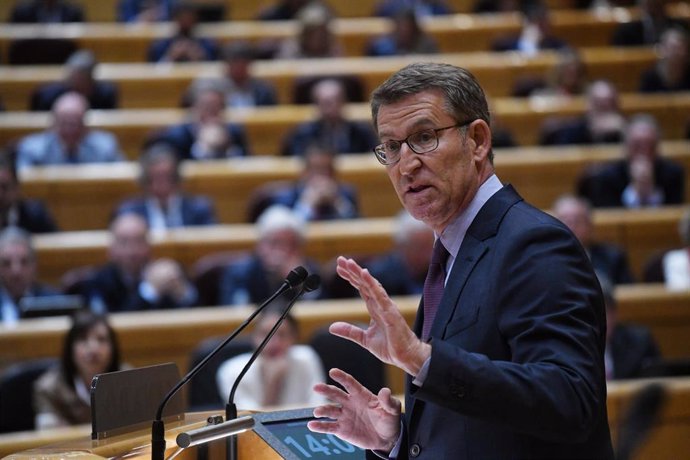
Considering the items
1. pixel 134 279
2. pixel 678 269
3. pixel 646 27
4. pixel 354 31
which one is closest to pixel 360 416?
pixel 134 279

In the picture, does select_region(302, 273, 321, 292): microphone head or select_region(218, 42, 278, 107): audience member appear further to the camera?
select_region(218, 42, 278, 107): audience member

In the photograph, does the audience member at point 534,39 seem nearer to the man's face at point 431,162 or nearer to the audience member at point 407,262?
the audience member at point 407,262

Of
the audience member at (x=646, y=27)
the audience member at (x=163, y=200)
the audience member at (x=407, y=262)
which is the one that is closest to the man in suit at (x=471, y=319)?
the audience member at (x=407, y=262)

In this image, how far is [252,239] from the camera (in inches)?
217

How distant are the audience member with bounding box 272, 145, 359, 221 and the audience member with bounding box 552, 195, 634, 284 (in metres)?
1.22

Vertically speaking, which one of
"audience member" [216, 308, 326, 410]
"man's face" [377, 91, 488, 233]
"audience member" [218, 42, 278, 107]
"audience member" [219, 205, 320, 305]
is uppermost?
"man's face" [377, 91, 488, 233]

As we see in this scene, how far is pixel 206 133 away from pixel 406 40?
1827 millimetres

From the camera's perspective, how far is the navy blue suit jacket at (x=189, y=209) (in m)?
5.79

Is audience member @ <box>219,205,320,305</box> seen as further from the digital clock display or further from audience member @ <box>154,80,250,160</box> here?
the digital clock display

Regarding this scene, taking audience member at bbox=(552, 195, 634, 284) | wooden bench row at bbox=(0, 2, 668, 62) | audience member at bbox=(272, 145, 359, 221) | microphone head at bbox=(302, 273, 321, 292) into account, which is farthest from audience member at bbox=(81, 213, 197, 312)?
microphone head at bbox=(302, 273, 321, 292)

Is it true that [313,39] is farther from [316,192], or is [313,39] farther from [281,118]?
[316,192]

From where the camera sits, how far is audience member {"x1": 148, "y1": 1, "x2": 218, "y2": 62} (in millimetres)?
7439

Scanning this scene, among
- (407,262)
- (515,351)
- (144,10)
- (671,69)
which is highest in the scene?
(144,10)

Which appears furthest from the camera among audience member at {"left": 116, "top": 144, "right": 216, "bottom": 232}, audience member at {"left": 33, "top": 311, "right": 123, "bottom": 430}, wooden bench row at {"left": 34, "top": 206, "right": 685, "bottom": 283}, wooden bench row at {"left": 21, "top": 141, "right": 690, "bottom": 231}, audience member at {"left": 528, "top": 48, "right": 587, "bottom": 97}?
audience member at {"left": 528, "top": 48, "right": 587, "bottom": 97}
